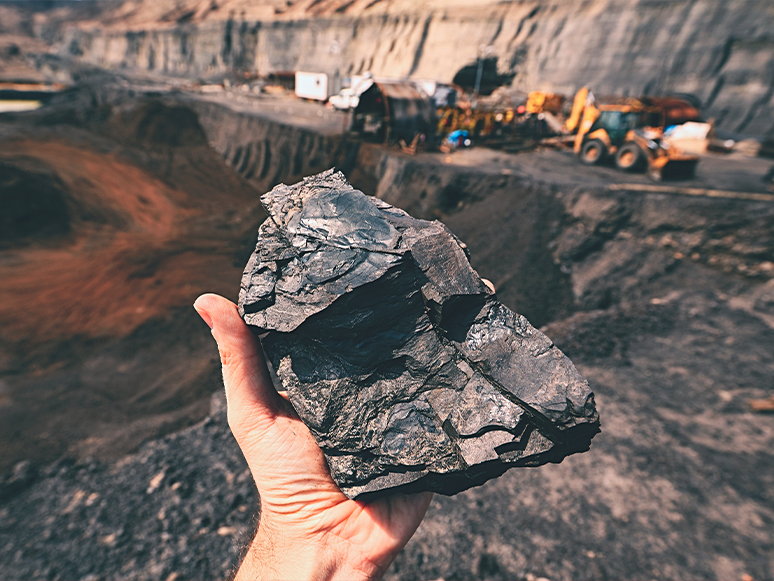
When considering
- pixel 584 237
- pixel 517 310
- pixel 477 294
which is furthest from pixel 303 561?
pixel 584 237

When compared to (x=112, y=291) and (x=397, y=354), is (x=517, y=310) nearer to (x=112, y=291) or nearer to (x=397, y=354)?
(x=397, y=354)

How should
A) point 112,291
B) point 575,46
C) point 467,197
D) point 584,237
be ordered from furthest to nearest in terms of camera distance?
point 575,46, point 467,197, point 112,291, point 584,237

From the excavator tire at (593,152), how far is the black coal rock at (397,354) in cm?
1317

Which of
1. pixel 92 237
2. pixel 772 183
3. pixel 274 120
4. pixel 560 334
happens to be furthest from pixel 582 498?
pixel 274 120

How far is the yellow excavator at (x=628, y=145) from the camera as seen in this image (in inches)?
474

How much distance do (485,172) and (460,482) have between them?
11120mm

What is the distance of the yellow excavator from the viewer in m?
12.0

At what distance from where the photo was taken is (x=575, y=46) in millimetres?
23672

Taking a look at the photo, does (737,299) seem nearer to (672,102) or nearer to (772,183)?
(772,183)

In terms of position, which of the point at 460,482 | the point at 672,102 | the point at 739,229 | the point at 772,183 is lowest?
the point at 460,482

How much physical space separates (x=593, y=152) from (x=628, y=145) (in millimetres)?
1108

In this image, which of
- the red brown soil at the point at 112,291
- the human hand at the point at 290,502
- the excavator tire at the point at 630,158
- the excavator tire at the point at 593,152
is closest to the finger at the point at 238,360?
the human hand at the point at 290,502

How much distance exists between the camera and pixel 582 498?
571cm

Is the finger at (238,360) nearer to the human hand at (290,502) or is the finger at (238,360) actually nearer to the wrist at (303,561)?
the human hand at (290,502)
